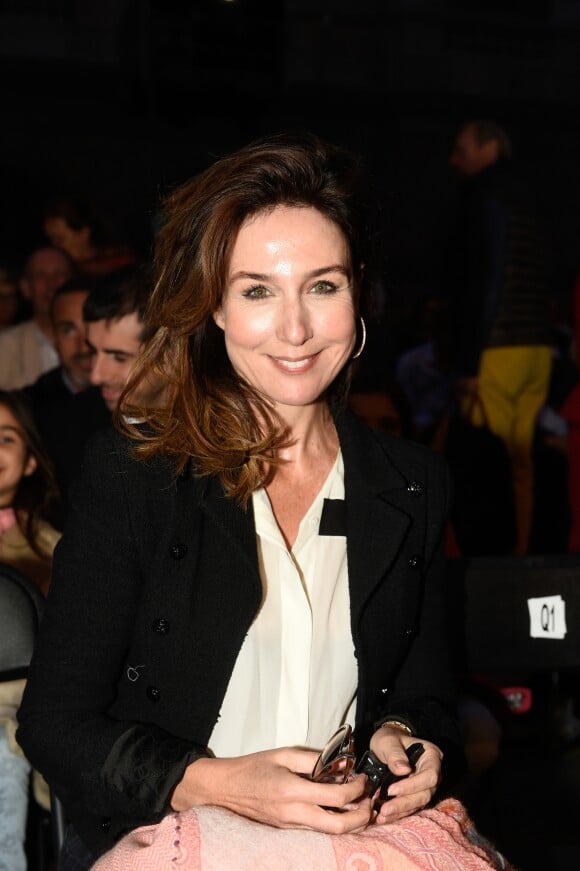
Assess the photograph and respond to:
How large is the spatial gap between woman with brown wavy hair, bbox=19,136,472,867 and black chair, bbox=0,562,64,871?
0.17 metres

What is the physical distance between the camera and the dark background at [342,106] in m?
7.19

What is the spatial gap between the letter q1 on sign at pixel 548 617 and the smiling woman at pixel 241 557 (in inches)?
22.3

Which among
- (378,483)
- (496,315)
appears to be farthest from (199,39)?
(378,483)

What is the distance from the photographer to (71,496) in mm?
1802

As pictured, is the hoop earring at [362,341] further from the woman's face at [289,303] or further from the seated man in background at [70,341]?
the seated man in background at [70,341]

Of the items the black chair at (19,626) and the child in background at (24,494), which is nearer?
the black chair at (19,626)

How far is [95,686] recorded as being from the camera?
66.5 inches

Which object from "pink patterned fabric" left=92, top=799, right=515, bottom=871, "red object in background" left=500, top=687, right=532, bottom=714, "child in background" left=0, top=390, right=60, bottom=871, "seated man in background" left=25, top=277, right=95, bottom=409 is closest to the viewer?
"pink patterned fabric" left=92, top=799, right=515, bottom=871

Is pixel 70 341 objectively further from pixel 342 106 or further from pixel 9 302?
pixel 342 106

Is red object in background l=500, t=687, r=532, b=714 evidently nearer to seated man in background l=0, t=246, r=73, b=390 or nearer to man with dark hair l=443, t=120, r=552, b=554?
man with dark hair l=443, t=120, r=552, b=554

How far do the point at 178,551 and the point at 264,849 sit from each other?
512 millimetres

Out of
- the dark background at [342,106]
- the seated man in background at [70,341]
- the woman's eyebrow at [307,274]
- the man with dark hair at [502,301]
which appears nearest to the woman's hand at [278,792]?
the woman's eyebrow at [307,274]

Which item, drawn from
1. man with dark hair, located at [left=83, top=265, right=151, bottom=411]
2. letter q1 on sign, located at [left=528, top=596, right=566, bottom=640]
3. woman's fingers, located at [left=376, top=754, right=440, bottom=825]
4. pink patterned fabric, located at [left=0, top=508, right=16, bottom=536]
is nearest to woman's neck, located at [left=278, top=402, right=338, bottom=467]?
woman's fingers, located at [left=376, top=754, right=440, bottom=825]

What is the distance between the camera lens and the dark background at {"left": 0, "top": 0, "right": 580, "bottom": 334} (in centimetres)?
719
